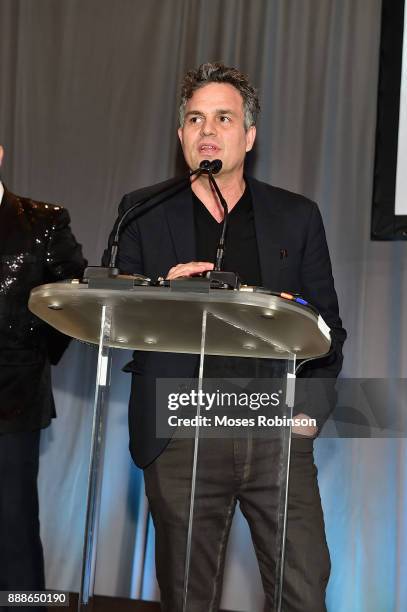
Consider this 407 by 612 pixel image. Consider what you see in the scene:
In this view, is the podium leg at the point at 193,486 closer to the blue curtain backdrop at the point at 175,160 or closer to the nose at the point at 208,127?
the nose at the point at 208,127

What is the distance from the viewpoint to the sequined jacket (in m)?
2.54

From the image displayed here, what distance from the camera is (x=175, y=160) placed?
12.2ft

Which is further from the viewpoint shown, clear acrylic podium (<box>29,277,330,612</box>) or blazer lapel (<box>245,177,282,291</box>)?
blazer lapel (<box>245,177,282,291</box>)

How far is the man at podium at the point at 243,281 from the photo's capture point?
65.2 inches

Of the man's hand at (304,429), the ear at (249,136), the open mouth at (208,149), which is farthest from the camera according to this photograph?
the ear at (249,136)

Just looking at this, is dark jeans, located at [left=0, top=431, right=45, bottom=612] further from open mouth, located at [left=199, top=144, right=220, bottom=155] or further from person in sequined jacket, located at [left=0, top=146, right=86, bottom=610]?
open mouth, located at [left=199, top=144, right=220, bottom=155]

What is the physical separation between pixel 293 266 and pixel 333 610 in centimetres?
143

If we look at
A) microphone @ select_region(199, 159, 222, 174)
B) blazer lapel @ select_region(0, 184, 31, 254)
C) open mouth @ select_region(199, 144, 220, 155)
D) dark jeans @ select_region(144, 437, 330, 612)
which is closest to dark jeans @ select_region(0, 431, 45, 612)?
blazer lapel @ select_region(0, 184, 31, 254)

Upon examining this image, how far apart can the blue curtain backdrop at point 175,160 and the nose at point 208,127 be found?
1208 mm

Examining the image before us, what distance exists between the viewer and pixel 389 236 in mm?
3311

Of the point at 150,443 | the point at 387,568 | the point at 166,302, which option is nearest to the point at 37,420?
the point at 150,443

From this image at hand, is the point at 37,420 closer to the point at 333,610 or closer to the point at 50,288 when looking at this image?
the point at 50,288

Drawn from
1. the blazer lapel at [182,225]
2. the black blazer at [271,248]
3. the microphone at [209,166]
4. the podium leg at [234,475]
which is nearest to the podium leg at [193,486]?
the podium leg at [234,475]

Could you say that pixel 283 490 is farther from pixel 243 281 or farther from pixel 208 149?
pixel 208 149
